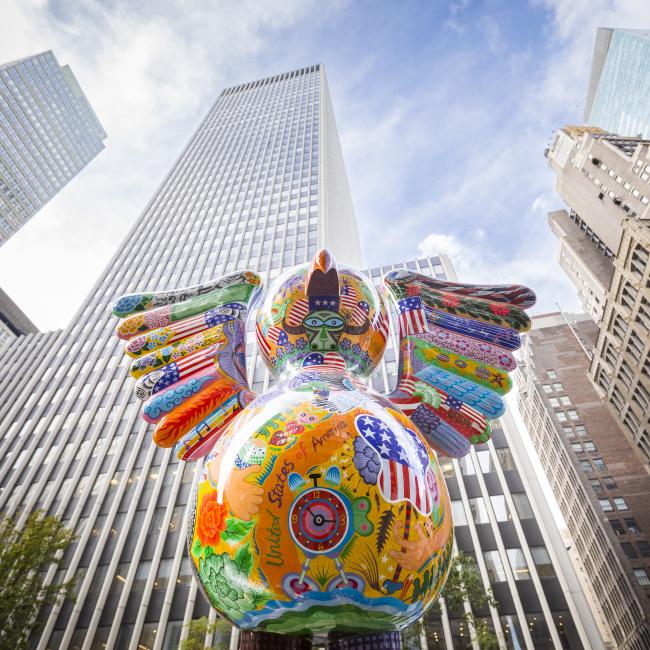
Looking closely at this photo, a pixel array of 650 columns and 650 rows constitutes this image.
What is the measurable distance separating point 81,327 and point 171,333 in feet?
120

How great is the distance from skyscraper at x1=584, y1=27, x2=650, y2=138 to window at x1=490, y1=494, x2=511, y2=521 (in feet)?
228

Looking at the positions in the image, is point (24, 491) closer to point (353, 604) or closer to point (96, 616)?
point (96, 616)

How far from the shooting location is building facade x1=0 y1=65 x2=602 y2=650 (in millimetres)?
15984

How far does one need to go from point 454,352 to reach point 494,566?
17414 mm

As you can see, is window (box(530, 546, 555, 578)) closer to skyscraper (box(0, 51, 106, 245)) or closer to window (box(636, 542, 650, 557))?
window (box(636, 542, 650, 557))

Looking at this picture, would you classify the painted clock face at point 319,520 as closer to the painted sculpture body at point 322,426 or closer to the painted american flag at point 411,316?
the painted sculpture body at point 322,426

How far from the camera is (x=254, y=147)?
165 ft

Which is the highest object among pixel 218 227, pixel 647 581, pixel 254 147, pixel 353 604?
pixel 254 147

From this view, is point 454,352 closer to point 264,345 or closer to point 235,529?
point 264,345

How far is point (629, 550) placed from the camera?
36219 mm

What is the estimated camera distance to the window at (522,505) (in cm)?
1728

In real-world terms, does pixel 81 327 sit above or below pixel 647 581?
above

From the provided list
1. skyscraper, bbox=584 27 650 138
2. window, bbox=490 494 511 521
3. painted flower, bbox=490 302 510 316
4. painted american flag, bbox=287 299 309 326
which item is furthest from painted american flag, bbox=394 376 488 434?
skyscraper, bbox=584 27 650 138

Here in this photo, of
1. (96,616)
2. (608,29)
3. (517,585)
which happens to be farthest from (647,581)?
(608,29)
